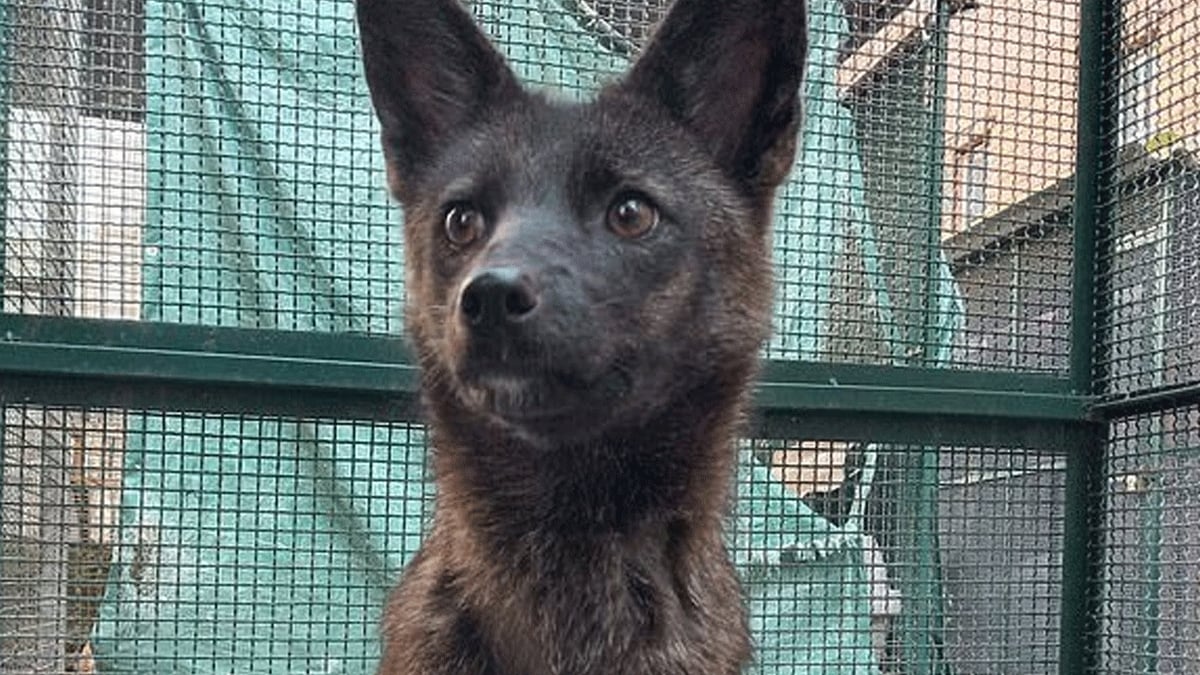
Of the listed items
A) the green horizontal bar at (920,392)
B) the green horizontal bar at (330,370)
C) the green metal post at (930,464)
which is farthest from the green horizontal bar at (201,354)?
the green metal post at (930,464)

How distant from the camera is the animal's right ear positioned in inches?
106

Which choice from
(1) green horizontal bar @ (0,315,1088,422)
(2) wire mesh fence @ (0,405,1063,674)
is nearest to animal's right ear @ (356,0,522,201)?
(1) green horizontal bar @ (0,315,1088,422)

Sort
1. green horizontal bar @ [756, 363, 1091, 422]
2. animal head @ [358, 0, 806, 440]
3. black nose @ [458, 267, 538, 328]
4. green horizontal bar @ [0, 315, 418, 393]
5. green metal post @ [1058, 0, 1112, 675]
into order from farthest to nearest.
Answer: green metal post @ [1058, 0, 1112, 675], green horizontal bar @ [756, 363, 1091, 422], green horizontal bar @ [0, 315, 418, 393], animal head @ [358, 0, 806, 440], black nose @ [458, 267, 538, 328]

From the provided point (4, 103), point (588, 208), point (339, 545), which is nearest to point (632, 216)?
point (588, 208)

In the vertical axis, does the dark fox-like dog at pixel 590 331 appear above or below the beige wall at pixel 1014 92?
below

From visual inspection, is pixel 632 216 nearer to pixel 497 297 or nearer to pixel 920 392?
pixel 497 297

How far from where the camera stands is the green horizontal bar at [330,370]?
11.1 feet

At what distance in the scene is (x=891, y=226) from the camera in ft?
14.1

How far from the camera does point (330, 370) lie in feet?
11.6

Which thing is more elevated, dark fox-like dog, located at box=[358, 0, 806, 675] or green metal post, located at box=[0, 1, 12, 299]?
green metal post, located at box=[0, 1, 12, 299]

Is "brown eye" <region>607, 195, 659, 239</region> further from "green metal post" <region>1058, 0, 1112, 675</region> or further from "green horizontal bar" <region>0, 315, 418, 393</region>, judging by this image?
"green metal post" <region>1058, 0, 1112, 675</region>

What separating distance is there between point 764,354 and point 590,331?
4.30 feet

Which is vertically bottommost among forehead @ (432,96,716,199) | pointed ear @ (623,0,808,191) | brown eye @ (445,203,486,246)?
brown eye @ (445,203,486,246)

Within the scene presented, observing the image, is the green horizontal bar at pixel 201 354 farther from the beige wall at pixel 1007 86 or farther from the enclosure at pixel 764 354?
the beige wall at pixel 1007 86
